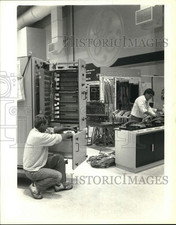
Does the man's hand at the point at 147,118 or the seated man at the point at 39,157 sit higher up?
the man's hand at the point at 147,118

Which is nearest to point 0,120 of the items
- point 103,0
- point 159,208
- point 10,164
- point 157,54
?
point 10,164

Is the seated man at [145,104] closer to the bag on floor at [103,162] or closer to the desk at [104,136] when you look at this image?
the bag on floor at [103,162]

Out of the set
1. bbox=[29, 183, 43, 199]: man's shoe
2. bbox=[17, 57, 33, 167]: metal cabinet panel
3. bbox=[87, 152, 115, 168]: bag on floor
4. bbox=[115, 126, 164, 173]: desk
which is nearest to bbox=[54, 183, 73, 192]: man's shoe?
bbox=[29, 183, 43, 199]: man's shoe

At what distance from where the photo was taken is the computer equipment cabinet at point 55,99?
3477 millimetres

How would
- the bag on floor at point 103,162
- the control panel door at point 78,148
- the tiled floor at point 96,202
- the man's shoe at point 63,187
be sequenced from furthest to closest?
the bag on floor at point 103,162 → the man's shoe at point 63,187 → the control panel door at point 78,148 → the tiled floor at point 96,202

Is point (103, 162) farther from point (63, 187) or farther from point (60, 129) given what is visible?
point (60, 129)

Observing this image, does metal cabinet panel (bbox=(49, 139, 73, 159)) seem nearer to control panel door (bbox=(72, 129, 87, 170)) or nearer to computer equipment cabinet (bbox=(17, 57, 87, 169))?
computer equipment cabinet (bbox=(17, 57, 87, 169))

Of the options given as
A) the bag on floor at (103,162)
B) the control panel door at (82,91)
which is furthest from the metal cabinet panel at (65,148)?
the bag on floor at (103,162)

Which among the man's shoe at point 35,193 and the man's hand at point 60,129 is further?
the man's hand at point 60,129

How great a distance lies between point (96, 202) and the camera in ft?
9.96

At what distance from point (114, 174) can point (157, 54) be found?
3.53m

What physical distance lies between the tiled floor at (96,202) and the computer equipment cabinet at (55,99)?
0.46m

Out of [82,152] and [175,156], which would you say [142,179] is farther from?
[175,156]

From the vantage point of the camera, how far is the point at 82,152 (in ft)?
11.6
